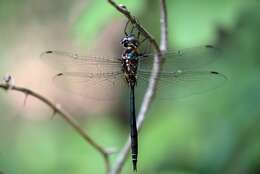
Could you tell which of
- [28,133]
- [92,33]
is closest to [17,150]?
[28,133]

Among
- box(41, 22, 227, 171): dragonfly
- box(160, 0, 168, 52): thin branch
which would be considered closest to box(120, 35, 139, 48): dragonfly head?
box(41, 22, 227, 171): dragonfly

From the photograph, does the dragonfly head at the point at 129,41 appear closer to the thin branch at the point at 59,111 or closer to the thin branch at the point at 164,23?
the thin branch at the point at 164,23

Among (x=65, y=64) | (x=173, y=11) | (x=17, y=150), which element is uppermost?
(x=173, y=11)

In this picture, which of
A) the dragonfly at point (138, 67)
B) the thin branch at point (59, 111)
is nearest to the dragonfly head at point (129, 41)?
the dragonfly at point (138, 67)

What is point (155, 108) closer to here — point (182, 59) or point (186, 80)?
point (186, 80)

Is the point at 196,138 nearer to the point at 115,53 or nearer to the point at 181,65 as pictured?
the point at 181,65

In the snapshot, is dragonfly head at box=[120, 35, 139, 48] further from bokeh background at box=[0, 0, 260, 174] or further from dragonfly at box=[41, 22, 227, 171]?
bokeh background at box=[0, 0, 260, 174]
